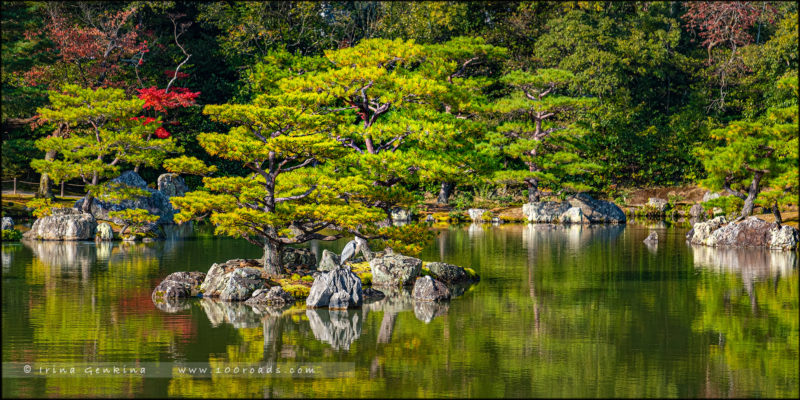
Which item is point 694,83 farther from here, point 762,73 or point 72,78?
point 72,78

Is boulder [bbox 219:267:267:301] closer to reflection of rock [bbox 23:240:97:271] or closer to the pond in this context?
the pond

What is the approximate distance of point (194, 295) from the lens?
65.5 feet

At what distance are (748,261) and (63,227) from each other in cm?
2526

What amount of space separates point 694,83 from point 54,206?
3872cm

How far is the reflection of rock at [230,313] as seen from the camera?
16547mm

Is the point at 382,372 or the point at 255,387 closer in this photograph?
the point at 255,387

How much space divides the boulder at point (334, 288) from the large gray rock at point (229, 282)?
158 cm

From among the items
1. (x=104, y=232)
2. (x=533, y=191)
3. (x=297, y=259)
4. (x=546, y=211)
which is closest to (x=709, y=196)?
(x=546, y=211)

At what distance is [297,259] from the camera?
22.2 m

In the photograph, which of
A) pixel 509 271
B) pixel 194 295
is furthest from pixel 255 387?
pixel 509 271

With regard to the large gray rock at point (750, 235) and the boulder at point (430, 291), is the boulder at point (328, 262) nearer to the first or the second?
the boulder at point (430, 291)

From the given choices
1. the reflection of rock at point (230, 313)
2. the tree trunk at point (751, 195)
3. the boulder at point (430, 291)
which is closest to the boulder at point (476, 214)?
the tree trunk at point (751, 195)

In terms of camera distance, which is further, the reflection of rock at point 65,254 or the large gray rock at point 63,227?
the large gray rock at point 63,227

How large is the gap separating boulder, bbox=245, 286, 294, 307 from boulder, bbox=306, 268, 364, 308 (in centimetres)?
61
